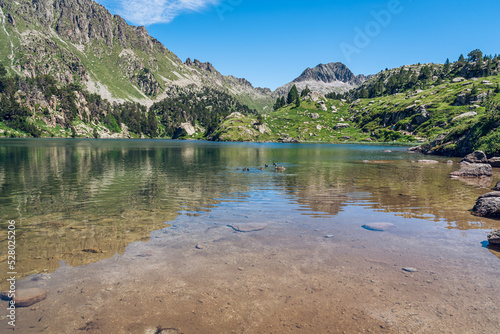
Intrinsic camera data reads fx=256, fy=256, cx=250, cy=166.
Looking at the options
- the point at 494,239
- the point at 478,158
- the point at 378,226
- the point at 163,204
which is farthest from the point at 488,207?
the point at 478,158

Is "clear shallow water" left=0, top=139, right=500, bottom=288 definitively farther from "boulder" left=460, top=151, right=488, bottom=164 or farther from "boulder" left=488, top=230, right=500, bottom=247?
"boulder" left=460, top=151, right=488, bottom=164

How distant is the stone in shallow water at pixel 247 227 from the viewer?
15.9 metres

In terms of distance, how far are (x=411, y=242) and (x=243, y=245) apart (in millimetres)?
9025

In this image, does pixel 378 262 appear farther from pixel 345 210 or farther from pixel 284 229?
pixel 345 210

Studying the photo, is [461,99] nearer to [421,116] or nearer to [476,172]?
[421,116]

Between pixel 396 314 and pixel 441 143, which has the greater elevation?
pixel 441 143

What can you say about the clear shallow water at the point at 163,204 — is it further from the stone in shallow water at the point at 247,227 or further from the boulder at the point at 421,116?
the boulder at the point at 421,116

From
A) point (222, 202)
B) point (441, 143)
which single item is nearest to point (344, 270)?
point (222, 202)

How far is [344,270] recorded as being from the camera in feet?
35.0

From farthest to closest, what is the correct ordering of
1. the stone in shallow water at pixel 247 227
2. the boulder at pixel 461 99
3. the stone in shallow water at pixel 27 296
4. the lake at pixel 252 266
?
the boulder at pixel 461 99, the stone in shallow water at pixel 247 227, the stone in shallow water at pixel 27 296, the lake at pixel 252 266

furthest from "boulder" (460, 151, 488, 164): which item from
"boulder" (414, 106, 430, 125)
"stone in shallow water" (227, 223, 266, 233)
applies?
"boulder" (414, 106, 430, 125)

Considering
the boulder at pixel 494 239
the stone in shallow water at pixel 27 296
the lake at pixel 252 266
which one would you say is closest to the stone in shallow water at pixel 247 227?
the lake at pixel 252 266

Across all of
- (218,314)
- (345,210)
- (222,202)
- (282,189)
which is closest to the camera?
(218,314)

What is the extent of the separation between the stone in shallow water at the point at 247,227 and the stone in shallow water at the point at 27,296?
31.3 ft
